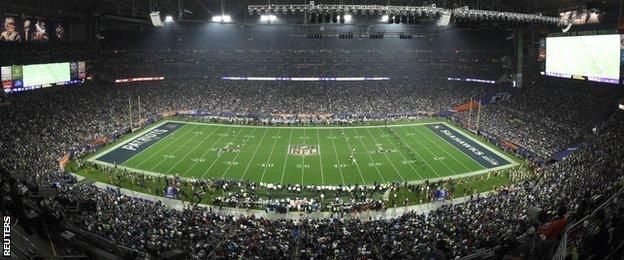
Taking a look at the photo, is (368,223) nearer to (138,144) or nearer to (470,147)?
(470,147)

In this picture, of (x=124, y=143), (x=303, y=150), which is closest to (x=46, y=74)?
(x=124, y=143)

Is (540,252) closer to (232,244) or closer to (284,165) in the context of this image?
(232,244)

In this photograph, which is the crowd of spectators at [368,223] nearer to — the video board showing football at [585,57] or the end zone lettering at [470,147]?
the end zone lettering at [470,147]

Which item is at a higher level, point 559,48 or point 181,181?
point 559,48

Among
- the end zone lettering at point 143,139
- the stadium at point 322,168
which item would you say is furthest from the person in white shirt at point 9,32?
the end zone lettering at point 143,139

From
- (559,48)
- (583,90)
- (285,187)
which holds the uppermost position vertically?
(559,48)

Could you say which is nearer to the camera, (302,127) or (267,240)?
(267,240)

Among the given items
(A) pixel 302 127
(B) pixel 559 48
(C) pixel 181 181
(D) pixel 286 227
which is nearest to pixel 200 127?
(A) pixel 302 127

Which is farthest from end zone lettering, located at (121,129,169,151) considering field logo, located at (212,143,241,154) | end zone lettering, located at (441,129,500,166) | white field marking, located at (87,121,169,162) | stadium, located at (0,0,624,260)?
end zone lettering, located at (441,129,500,166)
